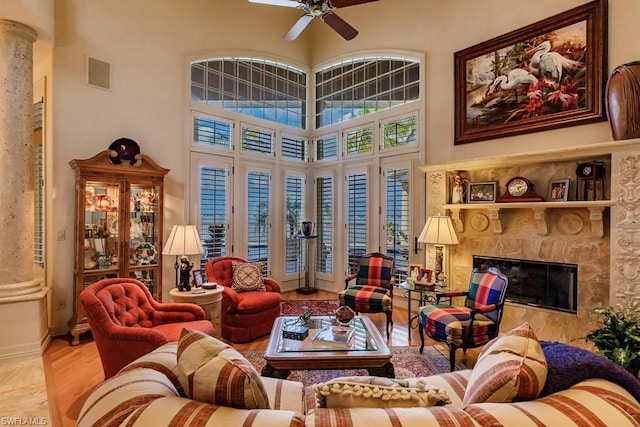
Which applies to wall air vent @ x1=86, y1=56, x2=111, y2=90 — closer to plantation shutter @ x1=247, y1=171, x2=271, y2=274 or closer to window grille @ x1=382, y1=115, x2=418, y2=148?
plantation shutter @ x1=247, y1=171, x2=271, y2=274

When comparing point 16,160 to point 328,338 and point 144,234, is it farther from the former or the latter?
point 328,338

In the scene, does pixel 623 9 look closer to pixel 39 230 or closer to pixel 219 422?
pixel 219 422

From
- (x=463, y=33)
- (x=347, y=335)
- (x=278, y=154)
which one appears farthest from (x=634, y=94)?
(x=278, y=154)

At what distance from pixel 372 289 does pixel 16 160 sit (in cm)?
423

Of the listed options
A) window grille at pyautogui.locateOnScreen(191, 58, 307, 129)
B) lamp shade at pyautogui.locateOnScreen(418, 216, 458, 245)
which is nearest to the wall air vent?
window grille at pyautogui.locateOnScreen(191, 58, 307, 129)

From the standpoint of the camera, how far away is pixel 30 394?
9.04ft

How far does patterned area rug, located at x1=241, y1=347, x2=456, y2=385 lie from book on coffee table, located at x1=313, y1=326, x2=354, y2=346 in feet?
1.09

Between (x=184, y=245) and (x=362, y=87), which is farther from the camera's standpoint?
(x=362, y=87)

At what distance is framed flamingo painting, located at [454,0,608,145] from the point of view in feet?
11.8

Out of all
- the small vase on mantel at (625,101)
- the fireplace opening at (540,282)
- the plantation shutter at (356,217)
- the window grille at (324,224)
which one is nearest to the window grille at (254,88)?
the window grille at (324,224)

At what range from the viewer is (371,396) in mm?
1144

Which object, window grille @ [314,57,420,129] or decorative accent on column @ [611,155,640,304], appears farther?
window grille @ [314,57,420,129]

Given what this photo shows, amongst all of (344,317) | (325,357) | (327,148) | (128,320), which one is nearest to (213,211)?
(327,148)

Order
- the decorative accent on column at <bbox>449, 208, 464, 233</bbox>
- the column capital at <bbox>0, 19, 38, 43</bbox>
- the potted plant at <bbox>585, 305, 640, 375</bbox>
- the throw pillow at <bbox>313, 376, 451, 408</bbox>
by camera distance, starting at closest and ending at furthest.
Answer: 1. the throw pillow at <bbox>313, 376, 451, 408</bbox>
2. the potted plant at <bbox>585, 305, 640, 375</bbox>
3. the column capital at <bbox>0, 19, 38, 43</bbox>
4. the decorative accent on column at <bbox>449, 208, 464, 233</bbox>
